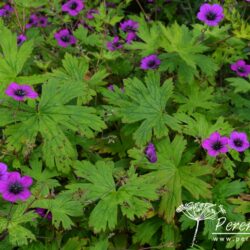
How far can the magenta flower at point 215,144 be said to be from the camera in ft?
7.37

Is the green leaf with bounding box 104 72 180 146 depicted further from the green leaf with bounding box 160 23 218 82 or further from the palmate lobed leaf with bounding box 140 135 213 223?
the green leaf with bounding box 160 23 218 82

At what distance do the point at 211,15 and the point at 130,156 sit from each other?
1.19 metres

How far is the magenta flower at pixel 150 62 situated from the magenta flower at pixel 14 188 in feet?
4.04

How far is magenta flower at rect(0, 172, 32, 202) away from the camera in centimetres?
194

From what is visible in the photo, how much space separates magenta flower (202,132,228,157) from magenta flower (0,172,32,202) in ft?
3.12

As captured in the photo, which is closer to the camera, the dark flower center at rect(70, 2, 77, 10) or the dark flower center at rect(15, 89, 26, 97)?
the dark flower center at rect(15, 89, 26, 97)

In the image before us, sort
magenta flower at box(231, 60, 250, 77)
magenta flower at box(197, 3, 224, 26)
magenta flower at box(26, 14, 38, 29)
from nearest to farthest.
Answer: magenta flower at box(197, 3, 224, 26), magenta flower at box(231, 60, 250, 77), magenta flower at box(26, 14, 38, 29)

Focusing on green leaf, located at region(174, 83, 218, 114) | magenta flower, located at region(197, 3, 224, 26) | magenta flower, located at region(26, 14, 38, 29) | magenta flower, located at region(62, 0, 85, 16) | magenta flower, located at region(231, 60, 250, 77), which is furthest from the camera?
magenta flower, located at region(26, 14, 38, 29)

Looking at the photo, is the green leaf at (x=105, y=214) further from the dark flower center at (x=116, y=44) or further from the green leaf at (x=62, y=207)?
the dark flower center at (x=116, y=44)

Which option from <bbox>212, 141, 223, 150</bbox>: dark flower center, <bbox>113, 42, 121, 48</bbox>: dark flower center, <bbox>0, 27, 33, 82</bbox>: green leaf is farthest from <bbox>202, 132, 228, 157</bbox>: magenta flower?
<bbox>113, 42, 121, 48</bbox>: dark flower center

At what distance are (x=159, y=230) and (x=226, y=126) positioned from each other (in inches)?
28.7

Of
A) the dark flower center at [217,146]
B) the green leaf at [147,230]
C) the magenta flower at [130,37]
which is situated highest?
the magenta flower at [130,37]

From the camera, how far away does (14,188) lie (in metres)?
1.96

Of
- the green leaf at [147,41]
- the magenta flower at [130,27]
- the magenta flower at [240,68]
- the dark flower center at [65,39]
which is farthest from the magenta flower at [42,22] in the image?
the magenta flower at [240,68]
